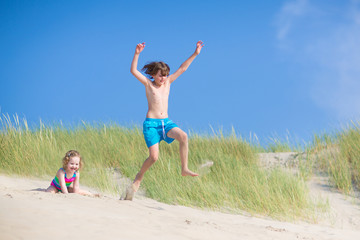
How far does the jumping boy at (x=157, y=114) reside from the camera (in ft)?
16.5

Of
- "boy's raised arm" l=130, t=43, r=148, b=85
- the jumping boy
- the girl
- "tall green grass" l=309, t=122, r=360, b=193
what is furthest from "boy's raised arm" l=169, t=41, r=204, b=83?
"tall green grass" l=309, t=122, r=360, b=193

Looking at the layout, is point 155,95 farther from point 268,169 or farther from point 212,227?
point 268,169

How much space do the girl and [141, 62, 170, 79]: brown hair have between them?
146cm

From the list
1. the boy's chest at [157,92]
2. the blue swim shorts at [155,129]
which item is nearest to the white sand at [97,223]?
the blue swim shorts at [155,129]

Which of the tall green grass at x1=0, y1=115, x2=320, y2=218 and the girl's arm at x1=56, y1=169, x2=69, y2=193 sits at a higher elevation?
the tall green grass at x1=0, y1=115, x2=320, y2=218

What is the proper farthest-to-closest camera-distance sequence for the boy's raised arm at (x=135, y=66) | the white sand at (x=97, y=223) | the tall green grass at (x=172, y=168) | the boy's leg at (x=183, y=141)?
1. the tall green grass at (x=172, y=168)
2. the boy's raised arm at (x=135, y=66)
3. the boy's leg at (x=183, y=141)
4. the white sand at (x=97, y=223)

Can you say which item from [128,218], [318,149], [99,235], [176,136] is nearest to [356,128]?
[318,149]

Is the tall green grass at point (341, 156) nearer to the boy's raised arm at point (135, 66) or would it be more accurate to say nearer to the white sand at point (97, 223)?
the white sand at point (97, 223)

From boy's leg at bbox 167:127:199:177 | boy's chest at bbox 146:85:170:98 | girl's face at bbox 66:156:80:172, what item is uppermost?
boy's chest at bbox 146:85:170:98

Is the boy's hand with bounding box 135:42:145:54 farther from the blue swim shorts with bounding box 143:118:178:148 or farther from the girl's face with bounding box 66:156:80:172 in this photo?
the girl's face with bounding box 66:156:80:172

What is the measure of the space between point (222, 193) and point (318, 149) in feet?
11.4

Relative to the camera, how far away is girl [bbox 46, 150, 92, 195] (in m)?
5.30

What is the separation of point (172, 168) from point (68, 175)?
7.61ft

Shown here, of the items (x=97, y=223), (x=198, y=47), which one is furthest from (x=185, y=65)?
(x=97, y=223)
